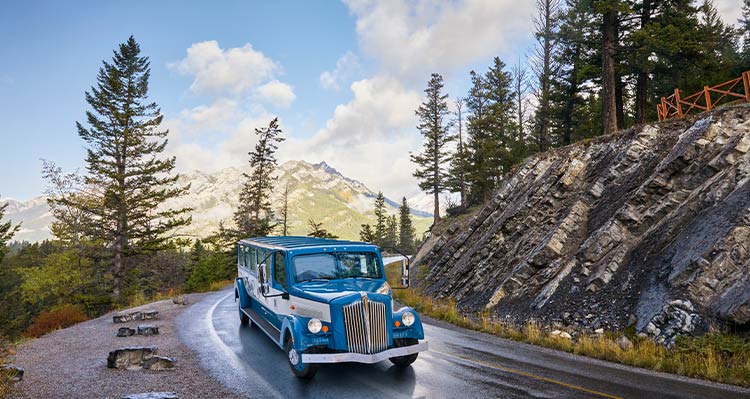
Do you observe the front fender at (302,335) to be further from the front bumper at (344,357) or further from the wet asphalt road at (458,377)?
the wet asphalt road at (458,377)

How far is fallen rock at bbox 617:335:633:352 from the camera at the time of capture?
9156 mm

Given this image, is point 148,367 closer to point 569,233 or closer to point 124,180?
point 569,233

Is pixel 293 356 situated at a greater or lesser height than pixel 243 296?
lesser

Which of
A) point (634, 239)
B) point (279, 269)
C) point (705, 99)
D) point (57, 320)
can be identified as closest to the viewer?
point (279, 269)

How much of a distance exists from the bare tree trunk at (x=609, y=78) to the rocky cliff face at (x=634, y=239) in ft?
7.08

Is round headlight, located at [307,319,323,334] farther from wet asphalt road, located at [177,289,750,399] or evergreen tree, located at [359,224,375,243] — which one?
evergreen tree, located at [359,224,375,243]

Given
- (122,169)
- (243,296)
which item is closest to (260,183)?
(122,169)

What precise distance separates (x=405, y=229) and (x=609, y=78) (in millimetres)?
75773

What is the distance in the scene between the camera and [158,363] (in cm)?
827

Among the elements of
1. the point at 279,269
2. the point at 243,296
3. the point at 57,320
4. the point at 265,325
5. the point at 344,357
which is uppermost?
the point at 279,269

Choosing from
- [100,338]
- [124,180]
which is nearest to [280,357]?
[100,338]

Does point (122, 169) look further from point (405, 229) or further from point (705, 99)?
point (405, 229)

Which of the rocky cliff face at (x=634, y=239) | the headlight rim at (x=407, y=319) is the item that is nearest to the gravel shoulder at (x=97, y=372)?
the headlight rim at (x=407, y=319)

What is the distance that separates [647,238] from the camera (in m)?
11.9
